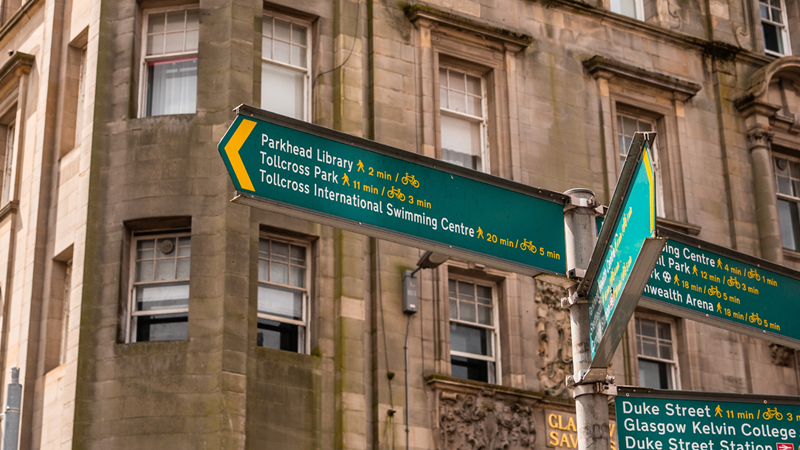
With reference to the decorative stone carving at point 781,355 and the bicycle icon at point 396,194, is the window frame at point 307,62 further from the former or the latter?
the bicycle icon at point 396,194

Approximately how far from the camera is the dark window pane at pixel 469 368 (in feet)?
61.2

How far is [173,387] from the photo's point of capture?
16.2m

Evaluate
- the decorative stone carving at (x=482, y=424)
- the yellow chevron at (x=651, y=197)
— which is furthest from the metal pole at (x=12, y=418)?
the yellow chevron at (x=651, y=197)

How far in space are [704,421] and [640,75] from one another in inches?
579

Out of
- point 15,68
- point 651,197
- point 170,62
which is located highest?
point 15,68

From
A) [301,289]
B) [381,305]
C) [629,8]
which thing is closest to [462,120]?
[381,305]

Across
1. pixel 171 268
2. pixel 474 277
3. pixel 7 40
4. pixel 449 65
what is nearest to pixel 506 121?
pixel 449 65

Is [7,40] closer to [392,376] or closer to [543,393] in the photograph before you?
[392,376]

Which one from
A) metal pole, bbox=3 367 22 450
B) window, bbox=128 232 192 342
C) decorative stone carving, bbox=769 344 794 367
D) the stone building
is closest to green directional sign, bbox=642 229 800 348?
metal pole, bbox=3 367 22 450

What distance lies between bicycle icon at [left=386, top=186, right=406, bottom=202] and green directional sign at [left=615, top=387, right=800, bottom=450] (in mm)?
2143

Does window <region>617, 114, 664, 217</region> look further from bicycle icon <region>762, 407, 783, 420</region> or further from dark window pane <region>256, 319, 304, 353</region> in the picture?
bicycle icon <region>762, 407, 783, 420</region>

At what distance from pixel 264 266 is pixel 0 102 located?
26.1 ft

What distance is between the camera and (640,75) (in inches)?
879

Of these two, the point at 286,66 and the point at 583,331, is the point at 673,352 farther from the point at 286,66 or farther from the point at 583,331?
the point at 583,331
